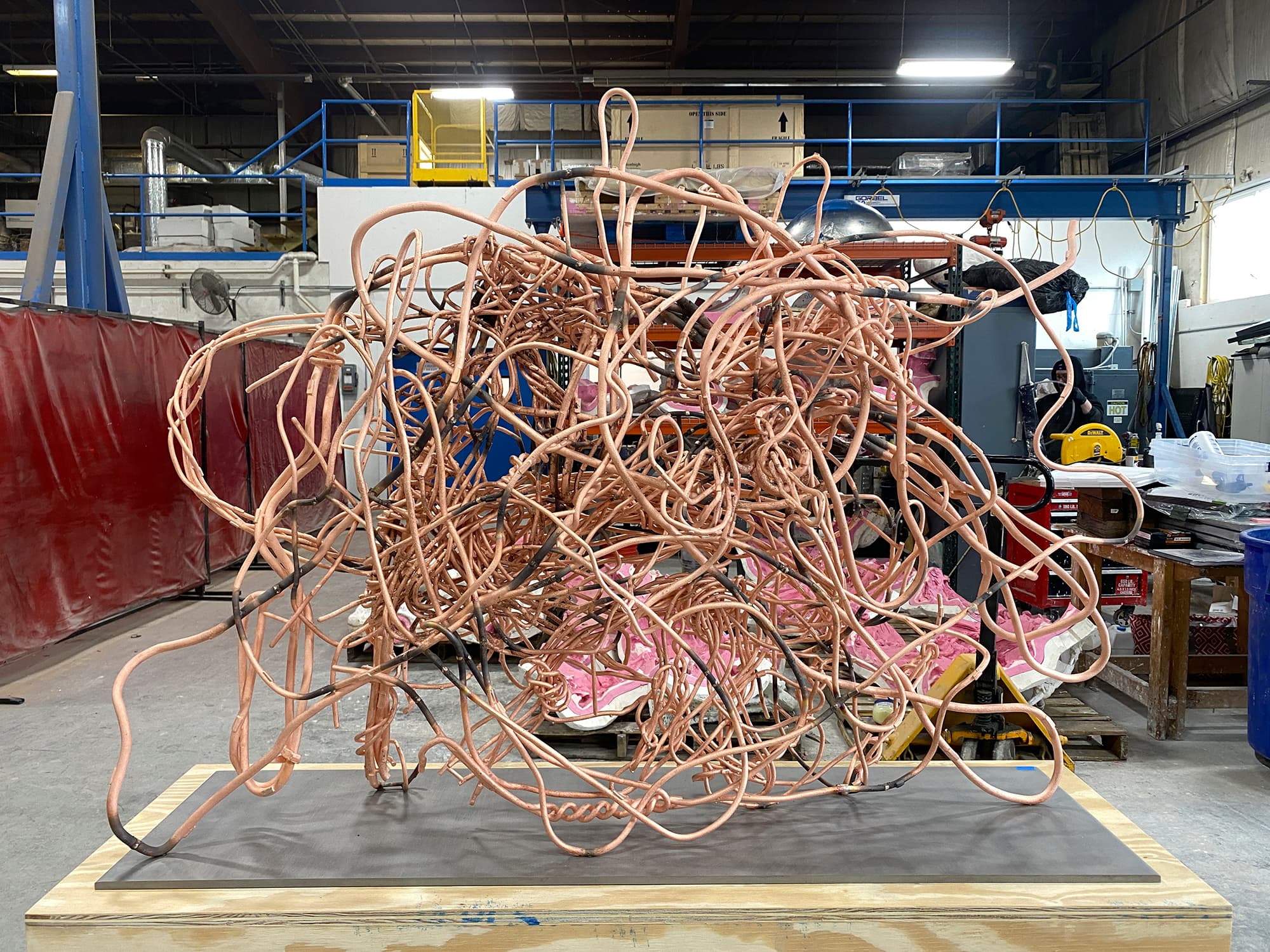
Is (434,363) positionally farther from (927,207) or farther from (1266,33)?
(1266,33)

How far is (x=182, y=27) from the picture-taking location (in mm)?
10367

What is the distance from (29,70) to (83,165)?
23.1ft

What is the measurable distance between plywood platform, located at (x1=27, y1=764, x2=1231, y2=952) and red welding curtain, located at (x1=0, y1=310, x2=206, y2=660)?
2930mm

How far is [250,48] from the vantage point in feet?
31.8

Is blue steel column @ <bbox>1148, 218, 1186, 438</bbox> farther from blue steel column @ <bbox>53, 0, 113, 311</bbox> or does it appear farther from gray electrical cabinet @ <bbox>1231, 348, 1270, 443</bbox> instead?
blue steel column @ <bbox>53, 0, 113, 311</bbox>

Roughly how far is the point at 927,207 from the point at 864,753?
19.5 ft


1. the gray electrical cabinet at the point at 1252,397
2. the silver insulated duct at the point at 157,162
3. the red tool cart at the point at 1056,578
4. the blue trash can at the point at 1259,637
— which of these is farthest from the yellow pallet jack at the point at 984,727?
the silver insulated duct at the point at 157,162

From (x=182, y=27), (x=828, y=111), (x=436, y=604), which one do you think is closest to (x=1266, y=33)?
(x=828, y=111)

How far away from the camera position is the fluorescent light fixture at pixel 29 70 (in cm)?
906

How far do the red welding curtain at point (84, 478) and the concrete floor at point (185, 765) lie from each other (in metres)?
0.30

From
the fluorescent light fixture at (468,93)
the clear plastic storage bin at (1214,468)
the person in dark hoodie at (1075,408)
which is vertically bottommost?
the clear plastic storage bin at (1214,468)

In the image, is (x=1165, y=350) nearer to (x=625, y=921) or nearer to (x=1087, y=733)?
(x=1087, y=733)

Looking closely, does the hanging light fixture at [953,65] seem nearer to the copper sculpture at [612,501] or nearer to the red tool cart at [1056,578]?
the red tool cart at [1056,578]

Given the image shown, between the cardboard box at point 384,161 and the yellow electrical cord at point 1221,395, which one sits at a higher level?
the cardboard box at point 384,161
